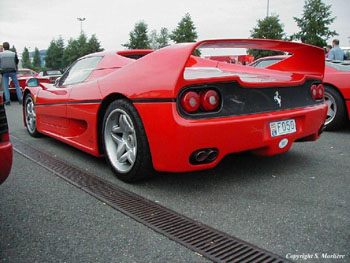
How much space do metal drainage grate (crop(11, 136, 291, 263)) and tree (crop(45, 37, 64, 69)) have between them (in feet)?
234

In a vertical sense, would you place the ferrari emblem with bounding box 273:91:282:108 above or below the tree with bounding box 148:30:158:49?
below

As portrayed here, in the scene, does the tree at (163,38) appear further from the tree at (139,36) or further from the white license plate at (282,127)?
the white license plate at (282,127)

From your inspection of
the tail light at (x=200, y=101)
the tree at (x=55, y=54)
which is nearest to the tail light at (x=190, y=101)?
the tail light at (x=200, y=101)

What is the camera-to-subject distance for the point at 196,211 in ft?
7.68

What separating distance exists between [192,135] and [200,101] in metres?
0.27

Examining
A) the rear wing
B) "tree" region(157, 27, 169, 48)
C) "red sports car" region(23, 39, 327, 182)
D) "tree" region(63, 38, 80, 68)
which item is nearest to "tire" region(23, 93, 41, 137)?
"red sports car" region(23, 39, 327, 182)

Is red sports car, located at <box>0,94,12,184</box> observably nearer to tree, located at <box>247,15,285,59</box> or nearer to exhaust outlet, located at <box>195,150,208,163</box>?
exhaust outlet, located at <box>195,150,208,163</box>

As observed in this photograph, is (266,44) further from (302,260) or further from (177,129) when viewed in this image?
(302,260)

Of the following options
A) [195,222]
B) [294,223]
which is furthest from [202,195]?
[294,223]

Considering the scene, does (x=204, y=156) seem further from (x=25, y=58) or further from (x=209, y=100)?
(x=25, y=58)

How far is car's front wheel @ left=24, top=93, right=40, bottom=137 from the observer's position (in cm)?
496

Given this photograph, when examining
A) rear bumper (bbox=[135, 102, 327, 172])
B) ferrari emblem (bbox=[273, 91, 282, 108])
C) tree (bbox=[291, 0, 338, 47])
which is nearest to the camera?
rear bumper (bbox=[135, 102, 327, 172])

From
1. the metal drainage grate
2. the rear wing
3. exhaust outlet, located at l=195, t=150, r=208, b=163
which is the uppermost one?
the rear wing

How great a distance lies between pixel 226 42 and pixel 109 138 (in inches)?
51.2
